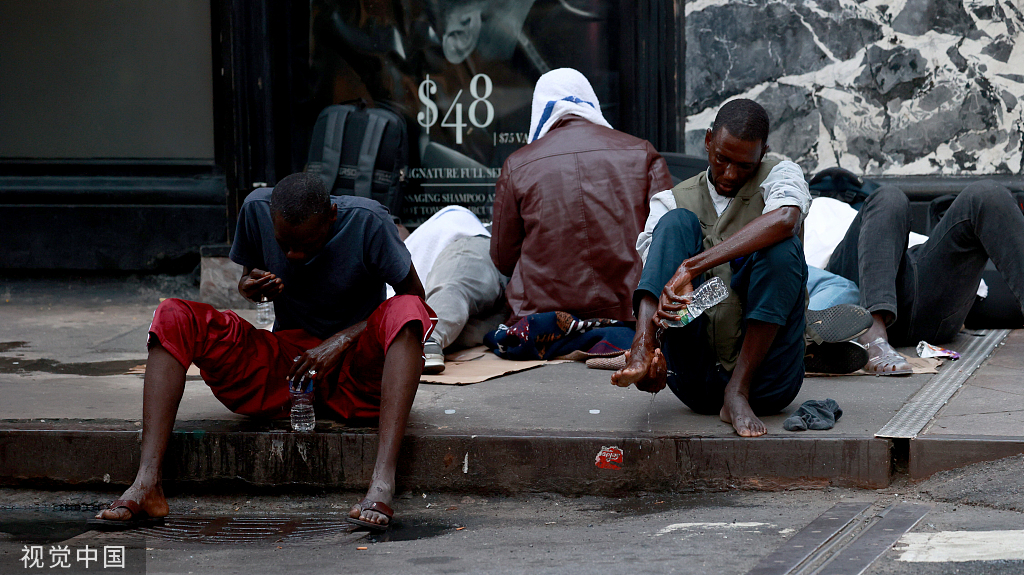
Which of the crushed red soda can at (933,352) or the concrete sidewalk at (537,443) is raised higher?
the crushed red soda can at (933,352)

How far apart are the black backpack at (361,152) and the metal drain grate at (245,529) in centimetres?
328

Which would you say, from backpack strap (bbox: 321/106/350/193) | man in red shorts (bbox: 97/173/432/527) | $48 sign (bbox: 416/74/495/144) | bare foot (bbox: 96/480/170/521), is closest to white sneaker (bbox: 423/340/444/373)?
man in red shorts (bbox: 97/173/432/527)

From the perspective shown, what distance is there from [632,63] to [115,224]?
11.8 ft

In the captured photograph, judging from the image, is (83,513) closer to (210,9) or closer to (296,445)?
(296,445)

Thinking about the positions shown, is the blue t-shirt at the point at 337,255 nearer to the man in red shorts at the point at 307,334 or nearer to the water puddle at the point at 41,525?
the man in red shorts at the point at 307,334

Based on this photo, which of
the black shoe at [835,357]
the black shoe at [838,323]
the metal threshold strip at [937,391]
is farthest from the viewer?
the black shoe at [835,357]

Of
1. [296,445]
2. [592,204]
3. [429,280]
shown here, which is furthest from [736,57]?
[296,445]

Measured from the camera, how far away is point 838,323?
3.79 metres

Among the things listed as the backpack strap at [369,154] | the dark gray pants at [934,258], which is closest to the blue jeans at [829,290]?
the dark gray pants at [934,258]

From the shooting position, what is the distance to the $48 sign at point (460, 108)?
625 cm

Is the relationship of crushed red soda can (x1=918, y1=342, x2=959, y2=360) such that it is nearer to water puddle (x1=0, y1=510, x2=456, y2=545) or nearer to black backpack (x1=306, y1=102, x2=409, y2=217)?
water puddle (x1=0, y1=510, x2=456, y2=545)

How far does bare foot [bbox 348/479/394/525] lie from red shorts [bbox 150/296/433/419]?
444 mm

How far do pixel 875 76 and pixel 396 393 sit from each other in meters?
4.06

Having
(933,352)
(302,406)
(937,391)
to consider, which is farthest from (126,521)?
(933,352)
